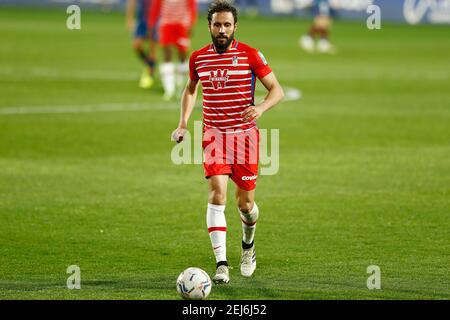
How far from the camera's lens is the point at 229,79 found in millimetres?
9180

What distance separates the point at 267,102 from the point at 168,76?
13.9 m

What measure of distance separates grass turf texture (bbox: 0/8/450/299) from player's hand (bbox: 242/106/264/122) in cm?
131

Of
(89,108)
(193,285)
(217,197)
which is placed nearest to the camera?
A: (193,285)

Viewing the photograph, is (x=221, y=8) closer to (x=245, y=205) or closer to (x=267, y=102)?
(x=267, y=102)

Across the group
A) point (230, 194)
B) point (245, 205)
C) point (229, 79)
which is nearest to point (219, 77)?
point (229, 79)

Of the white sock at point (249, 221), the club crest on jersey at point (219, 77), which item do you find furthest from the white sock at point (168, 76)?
the club crest on jersey at point (219, 77)

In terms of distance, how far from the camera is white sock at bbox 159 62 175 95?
2269 cm

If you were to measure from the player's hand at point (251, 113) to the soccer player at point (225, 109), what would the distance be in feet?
0.50

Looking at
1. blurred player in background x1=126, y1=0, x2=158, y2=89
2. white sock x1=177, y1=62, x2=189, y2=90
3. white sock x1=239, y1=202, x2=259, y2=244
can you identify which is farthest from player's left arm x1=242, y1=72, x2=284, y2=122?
blurred player in background x1=126, y1=0, x2=158, y2=89

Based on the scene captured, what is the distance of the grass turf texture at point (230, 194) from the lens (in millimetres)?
9234

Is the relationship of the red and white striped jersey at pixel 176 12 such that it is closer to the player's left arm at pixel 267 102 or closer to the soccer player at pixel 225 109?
the soccer player at pixel 225 109

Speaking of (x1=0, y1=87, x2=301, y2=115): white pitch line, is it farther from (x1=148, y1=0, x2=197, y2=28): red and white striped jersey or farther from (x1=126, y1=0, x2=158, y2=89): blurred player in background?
(x1=126, y1=0, x2=158, y2=89): blurred player in background
